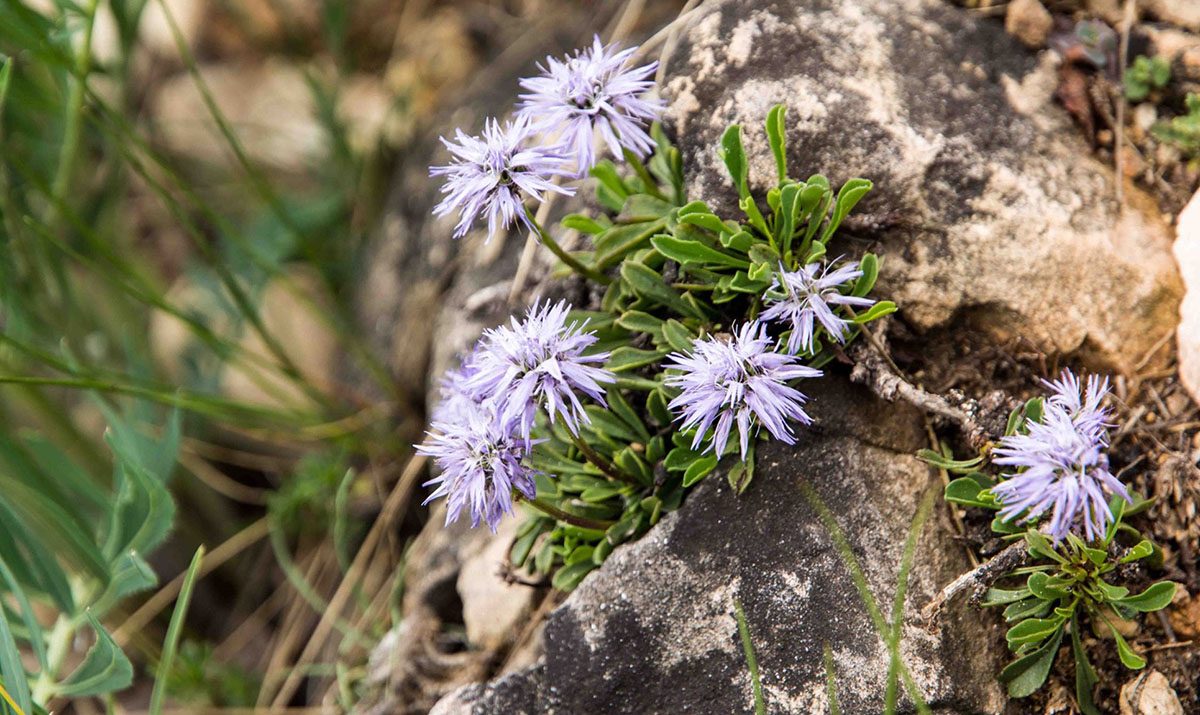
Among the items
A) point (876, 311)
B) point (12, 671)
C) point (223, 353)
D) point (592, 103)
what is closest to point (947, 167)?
point (876, 311)

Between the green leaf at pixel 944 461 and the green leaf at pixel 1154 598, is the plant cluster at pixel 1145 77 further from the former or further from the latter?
the green leaf at pixel 1154 598

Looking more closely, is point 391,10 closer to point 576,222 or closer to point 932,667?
point 576,222

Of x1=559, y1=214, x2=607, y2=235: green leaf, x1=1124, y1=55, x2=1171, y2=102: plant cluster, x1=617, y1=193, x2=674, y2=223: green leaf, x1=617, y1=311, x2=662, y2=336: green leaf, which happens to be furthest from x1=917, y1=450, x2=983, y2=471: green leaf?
x1=1124, y1=55, x2=1171, y2=102: plant cluster

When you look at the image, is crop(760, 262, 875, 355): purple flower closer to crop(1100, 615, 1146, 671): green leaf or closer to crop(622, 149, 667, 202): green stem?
crop(622, 149, 667, 202): green stem

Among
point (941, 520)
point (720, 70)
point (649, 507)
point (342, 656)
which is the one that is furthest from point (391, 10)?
point (941, 520)

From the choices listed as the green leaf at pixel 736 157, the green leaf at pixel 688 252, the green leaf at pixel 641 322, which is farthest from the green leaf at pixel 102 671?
the green leaf at pixel 736 157
